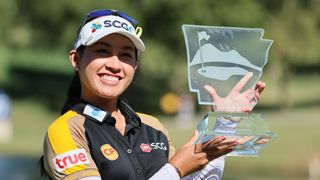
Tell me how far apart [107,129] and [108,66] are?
0.24 m

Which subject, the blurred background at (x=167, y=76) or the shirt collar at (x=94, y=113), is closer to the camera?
the shirt collar at (x=94, y=113)

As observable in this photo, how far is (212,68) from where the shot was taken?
3318 mm

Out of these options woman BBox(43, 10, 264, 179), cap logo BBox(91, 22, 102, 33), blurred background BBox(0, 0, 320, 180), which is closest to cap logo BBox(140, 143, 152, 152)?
woman BBox(43, 10, 264, 179)

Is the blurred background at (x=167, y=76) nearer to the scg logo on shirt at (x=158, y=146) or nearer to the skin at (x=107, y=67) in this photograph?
the scg logo on shirt at (x=158, y=146)

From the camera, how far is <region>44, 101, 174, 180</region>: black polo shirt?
3.02 metres

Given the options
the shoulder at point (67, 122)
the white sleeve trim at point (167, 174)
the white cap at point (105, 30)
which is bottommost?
the white sleeve trim at point (167, 174)

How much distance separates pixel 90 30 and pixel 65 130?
1.28ft

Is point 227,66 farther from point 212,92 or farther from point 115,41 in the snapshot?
point 115,41

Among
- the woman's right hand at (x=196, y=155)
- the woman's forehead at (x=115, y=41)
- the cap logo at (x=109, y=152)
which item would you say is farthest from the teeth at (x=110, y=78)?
the woman's right hand at (x=196, y=155)

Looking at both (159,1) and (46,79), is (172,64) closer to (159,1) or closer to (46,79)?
(159,1)

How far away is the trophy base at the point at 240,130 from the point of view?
3.08 meters

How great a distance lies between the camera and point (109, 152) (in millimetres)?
3061

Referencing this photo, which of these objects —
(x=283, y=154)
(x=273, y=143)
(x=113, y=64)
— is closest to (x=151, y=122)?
(x=113, y=64)

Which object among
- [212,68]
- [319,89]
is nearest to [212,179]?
[212,68]
